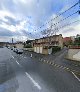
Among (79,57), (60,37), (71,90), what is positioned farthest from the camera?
(60,37)

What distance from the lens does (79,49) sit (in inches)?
1378

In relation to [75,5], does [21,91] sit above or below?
below

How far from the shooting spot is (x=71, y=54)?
3794 cm

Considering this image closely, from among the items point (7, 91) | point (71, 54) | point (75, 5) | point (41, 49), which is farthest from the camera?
point (41, 49)

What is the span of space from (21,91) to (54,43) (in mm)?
96909

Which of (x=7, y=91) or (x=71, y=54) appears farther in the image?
(x=71, y=54)

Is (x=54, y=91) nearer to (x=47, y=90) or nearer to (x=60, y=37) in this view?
(x=47, y=90)

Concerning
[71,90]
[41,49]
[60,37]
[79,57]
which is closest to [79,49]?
[79,57]

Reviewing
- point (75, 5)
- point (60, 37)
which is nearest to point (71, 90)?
point (75, 5)

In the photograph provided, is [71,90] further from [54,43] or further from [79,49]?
[54,43]

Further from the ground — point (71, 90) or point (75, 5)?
point (75, 5)

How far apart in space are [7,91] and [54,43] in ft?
319

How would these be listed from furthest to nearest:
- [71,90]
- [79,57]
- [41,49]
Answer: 1. [41,49]
2. [79,57]
3. [71,90]

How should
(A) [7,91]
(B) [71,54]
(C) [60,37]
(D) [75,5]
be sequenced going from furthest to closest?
(C) [60,37], (B) [71,54], (D) [75,5], (A) [7,91]
